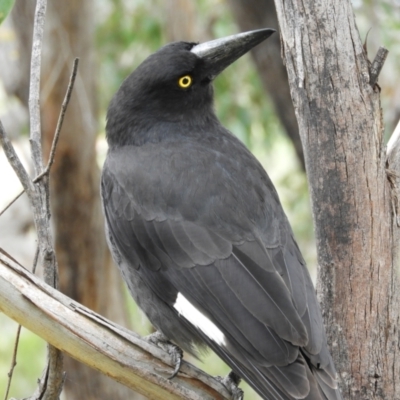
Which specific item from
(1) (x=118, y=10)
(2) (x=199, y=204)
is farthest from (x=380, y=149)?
(1) (x=118, y=10)

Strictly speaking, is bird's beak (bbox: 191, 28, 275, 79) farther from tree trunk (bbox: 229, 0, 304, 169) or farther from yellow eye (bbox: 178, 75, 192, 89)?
tree trunk (bbox: 229, 0, 304, 169)

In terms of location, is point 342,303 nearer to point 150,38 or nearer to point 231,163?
point 231,163

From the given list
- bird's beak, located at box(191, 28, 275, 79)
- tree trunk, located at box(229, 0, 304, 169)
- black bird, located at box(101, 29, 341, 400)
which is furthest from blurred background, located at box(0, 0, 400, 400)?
black bird, located at box(101, 29, 341, 400)

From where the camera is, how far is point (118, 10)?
16.9 feet

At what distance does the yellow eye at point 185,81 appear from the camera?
2518 mm

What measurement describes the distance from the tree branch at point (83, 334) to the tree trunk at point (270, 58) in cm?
216

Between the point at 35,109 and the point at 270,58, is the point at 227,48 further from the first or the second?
the point at 270,58

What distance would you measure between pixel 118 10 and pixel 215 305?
3530 millimetres

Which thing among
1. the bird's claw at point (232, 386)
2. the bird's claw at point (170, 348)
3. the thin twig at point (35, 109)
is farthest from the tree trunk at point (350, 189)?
the thin twig at point (35, 109)

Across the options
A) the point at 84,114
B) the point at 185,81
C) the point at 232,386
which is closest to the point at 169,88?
the point at 185,81

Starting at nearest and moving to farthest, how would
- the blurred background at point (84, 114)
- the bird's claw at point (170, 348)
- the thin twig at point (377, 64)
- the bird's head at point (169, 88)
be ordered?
1. the bird's claw at point (170, 348)
2. the thin twig at point (377, 64)
3. the bird's head at point (169, 88)
4. the blurred background at point (84, 114)

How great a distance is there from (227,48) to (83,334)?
115cm

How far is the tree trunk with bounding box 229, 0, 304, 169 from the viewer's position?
378 centimetres

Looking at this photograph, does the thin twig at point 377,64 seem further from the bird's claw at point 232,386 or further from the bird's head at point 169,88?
the bird's claw at point 232,386
